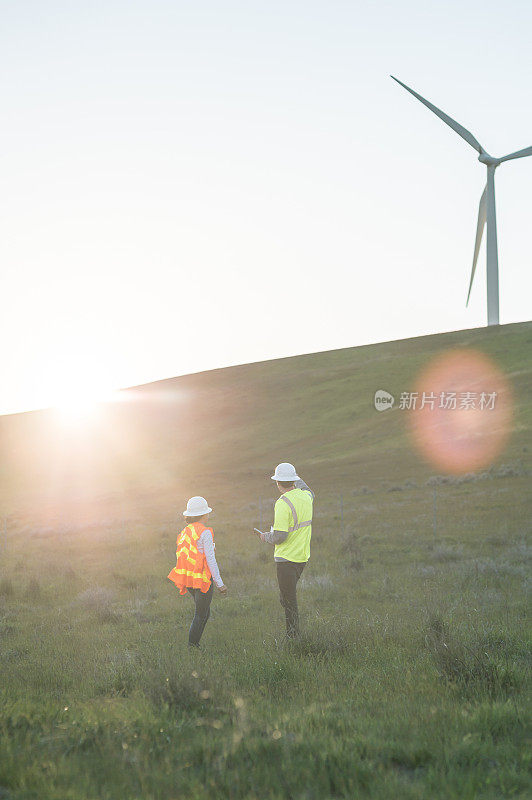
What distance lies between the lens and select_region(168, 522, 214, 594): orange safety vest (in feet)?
27.5

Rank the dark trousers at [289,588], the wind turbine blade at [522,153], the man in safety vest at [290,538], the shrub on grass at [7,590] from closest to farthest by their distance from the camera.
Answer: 1. the man in safety vest at [290,538]
2. the dark trousers at [289,588]
3. the shrub on grass at [7,590]
4. the wind turbine blade at [522,153]

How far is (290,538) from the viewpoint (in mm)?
8633

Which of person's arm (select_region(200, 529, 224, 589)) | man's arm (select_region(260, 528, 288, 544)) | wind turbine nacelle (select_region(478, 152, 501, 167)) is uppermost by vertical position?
wind turbine nacelle (select_region(478, 152, 501, 167))

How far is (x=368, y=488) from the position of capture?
39.8 metres

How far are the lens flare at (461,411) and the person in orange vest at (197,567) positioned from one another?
120 ft

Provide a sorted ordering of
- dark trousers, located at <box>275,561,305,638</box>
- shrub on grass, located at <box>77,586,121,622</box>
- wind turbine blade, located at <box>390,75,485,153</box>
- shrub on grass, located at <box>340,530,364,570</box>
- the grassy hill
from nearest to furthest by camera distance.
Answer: the grassy hill
dark trousers, located at <box>275,561,305,638</box>
shrub on grass, located at <box>77,586,121,622</box>
shrub on grass, located at <box>340,530,364,570</box>
wind turbine blade, located at <box>390,75,485,153</box>

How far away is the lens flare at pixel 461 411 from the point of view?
49.0 meters

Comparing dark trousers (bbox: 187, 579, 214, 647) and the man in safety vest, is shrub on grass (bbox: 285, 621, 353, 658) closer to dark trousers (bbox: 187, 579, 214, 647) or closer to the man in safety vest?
the man in safety vest

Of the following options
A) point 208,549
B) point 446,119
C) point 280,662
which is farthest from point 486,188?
point 280,662

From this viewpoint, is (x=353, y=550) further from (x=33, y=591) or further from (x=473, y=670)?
(x=473, y=670)

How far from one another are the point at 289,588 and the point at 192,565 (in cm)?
126

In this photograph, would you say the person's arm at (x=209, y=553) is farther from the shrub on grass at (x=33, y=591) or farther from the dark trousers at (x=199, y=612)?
the shrub on grass at (x=33, y=591)

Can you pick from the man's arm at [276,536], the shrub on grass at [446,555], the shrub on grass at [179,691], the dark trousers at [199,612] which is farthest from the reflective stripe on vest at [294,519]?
the shrub on grass at [446,555]

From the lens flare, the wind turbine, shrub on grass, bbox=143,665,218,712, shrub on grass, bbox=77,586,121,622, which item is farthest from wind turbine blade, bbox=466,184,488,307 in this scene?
shrub on grass, bbox=143,665,218,712
